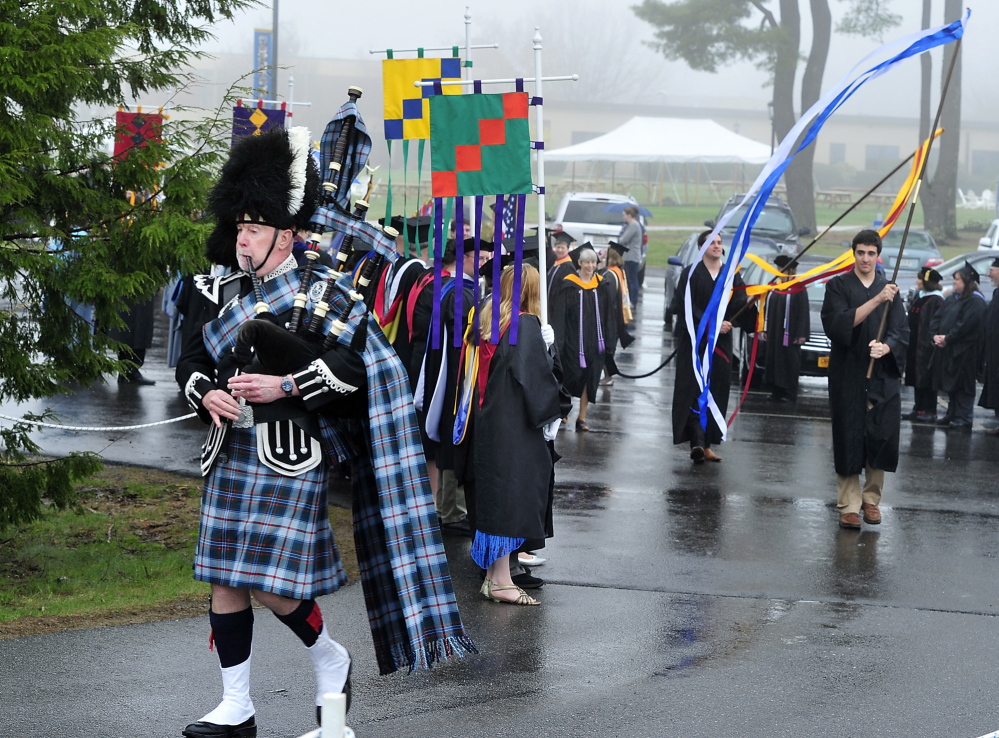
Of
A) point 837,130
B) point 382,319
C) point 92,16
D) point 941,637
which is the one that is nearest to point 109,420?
point 382,319

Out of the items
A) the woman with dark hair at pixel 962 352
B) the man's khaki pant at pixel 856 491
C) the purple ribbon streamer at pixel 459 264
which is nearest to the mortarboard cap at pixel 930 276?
the woman with dark hair at pixel 962 352

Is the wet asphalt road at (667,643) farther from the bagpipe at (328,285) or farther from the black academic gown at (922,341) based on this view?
the black academic gown at (922,341)

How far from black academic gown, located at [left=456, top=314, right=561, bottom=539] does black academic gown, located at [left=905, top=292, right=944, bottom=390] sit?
28.6ft

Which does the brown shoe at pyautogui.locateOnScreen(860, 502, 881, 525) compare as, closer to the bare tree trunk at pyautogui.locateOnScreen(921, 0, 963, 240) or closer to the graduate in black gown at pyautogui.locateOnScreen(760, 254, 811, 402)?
the graduate in black gown at pyautogui.locateOnScreen(760, 254, 811, 402)

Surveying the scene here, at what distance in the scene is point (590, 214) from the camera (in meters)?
29.5

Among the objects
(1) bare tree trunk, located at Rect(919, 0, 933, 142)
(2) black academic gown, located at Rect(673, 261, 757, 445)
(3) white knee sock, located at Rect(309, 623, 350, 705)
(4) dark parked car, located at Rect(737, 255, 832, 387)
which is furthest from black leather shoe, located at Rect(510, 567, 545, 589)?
(1) bare tree trunk, located at Rect(919, 0, 933, 142)

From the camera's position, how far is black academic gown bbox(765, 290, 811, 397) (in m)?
14.8

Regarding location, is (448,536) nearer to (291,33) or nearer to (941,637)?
(941,637)

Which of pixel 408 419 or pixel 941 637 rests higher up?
pixel 408 419

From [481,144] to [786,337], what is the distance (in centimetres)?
884

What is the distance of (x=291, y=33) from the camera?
7981cm

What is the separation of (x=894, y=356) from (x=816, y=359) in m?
7.25

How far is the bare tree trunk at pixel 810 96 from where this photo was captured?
42719mm

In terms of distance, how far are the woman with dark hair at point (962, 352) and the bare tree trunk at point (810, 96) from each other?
2864 centimetres
